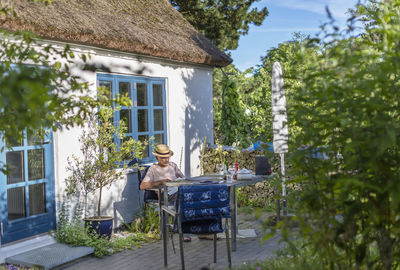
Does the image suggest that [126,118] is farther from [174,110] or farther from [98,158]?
[174,110]

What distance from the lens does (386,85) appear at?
94.4 inches

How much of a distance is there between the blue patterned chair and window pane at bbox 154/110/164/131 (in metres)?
2.94

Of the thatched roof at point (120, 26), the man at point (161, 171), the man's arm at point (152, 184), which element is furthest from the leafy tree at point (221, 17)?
the man's arm at point (152, 184)

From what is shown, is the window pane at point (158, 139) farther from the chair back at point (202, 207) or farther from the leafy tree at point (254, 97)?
the chair back at point (202, 207)

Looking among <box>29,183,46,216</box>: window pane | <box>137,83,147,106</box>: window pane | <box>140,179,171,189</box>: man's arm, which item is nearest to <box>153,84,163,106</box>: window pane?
<box>137,83,147,106</box>: window pane

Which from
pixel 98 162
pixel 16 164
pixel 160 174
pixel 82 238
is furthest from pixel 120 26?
pixel 82 238

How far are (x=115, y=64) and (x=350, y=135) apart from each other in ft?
15.7

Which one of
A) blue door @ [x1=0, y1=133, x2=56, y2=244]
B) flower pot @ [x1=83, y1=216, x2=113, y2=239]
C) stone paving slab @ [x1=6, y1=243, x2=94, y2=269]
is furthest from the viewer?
flower pot @ [x1=83, y1=216, x2=113, y2=239]

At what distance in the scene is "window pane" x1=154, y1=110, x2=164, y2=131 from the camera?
25.1ft

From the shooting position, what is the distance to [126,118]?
6.92 meters

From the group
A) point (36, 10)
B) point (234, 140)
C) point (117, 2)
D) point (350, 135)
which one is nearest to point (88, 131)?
point (36, 10)

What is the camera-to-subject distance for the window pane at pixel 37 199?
544 cm

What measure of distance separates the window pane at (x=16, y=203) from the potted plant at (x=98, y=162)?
0.58 m

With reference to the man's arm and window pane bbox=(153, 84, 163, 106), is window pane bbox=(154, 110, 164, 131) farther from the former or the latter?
the man's arm
